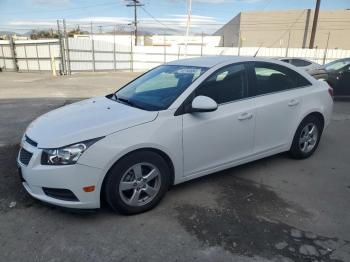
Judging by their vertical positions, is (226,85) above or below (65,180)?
above

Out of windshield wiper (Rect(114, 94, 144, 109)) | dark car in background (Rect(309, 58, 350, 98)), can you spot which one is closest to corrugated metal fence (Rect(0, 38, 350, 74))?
dark car in background (Rect(309, 58, 350, 98))

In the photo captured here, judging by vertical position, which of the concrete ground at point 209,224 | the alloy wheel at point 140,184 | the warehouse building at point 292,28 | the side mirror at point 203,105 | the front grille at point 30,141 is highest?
the warehouse building at point 292,28

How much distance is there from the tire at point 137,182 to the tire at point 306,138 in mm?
2330

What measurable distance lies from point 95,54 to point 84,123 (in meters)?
27.0

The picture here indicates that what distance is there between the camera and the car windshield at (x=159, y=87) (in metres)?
3.72

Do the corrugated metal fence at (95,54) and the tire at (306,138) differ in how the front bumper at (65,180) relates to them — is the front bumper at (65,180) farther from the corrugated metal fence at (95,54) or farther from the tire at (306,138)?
the corrugated metal fence at (95,54)

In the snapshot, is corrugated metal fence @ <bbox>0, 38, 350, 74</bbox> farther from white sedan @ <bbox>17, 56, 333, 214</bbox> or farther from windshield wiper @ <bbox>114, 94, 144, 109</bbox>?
white sedan @ <bbox>17, 56, 333, 214</bbox>

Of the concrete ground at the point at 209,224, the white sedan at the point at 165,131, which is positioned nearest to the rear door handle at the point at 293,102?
the white sedan at the point at 165,131

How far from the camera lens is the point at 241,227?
3.22 m

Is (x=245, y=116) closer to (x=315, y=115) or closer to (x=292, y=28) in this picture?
(x=315, y=115)

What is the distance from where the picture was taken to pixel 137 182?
334 cm

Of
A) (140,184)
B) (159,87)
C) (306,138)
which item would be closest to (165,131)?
(140,184)

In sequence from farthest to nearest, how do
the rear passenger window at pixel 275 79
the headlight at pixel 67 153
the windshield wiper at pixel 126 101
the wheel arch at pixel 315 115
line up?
the wheel arch at pixel 315 115
the rear passenger window at pixel 275 79
the windshield wiper at pixel 126 101
the headlight at pixel 67 153

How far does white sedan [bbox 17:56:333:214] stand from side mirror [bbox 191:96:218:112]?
1 cm
